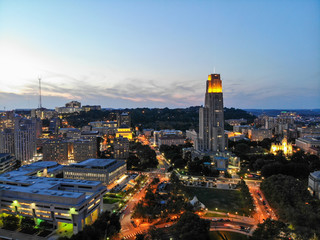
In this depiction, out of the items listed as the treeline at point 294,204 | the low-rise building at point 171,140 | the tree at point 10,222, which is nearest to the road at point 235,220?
the treeline at point 294,204

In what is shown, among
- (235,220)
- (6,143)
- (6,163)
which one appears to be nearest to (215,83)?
(235,220)

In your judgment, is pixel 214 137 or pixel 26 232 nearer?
pixel 26 232

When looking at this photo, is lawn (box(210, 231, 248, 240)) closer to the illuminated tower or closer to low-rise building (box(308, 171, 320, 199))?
low-rise building (box(308, 171, 320, 199))

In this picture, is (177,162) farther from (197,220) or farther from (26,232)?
(26,232)

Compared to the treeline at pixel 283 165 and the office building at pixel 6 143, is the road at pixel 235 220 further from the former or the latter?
the office building at pixel 6 143

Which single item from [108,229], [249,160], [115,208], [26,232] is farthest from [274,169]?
[26,232]

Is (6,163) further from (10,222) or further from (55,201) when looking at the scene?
(55,201)

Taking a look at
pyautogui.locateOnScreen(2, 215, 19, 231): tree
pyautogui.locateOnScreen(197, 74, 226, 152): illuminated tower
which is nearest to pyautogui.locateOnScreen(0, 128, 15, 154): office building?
pyautogui.locateOnScreen(2, 215, 19, 231): tree

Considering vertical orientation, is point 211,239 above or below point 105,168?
below
